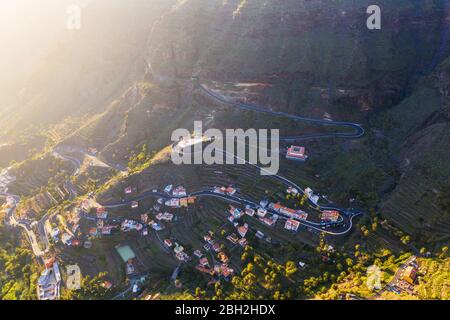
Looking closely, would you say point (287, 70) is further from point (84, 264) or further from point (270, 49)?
point (84, 264)

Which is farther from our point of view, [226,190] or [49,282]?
[226,190]

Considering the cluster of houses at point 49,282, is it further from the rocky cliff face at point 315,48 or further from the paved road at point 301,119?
the rocky cliff face at point 315,48

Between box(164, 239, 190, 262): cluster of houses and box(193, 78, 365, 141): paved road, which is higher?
box(193, 78, 365, 141): paved road

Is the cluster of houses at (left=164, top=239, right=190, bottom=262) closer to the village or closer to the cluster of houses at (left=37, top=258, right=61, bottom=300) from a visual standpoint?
the village

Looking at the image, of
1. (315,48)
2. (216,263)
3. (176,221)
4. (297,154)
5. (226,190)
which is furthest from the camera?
(315,48)

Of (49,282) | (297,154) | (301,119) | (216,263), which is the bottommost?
(49,282)

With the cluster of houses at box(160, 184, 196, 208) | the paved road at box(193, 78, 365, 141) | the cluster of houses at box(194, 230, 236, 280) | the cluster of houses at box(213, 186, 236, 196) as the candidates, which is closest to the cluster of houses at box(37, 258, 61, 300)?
the cluster of houses at box(160, 184, 196, 208)

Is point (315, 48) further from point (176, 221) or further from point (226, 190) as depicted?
point (176, 221)

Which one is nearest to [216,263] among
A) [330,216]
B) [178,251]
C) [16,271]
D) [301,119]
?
[178,251]

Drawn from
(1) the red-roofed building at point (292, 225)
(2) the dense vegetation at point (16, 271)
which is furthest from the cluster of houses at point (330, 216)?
(2) the dense vegetation at point (16, 271)
